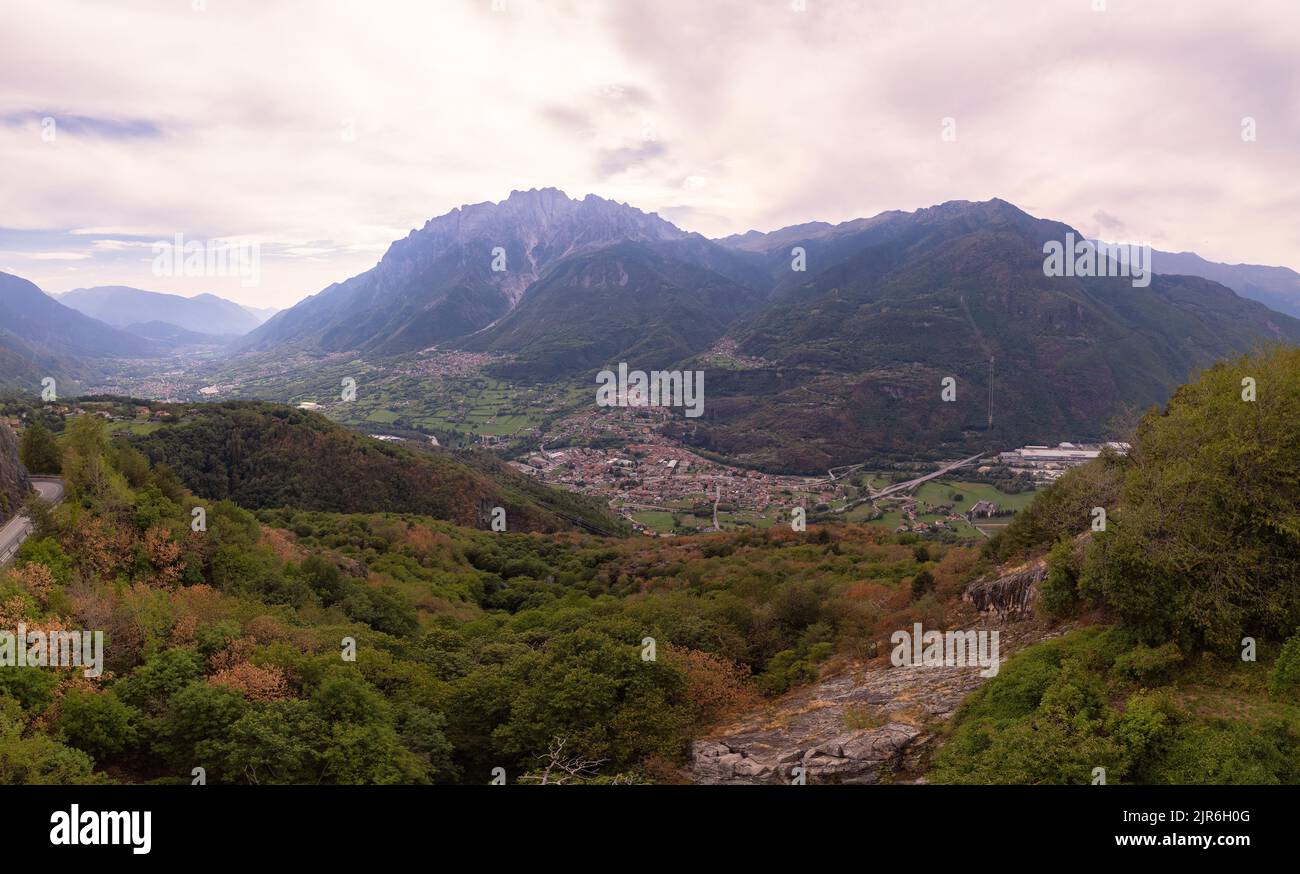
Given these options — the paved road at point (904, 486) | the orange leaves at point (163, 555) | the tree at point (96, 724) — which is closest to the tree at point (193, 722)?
the tree at point (96, 724)

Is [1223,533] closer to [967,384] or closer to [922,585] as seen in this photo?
[922,585]

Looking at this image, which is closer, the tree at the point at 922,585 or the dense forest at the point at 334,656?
the dense forest at the point at 334,656

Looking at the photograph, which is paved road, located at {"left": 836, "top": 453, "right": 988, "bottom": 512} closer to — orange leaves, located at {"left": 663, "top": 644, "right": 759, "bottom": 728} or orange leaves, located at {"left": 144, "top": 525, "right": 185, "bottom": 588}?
orange leaves, located at {"left": 663, "top": 644, "right": 759, "bottom": 728}

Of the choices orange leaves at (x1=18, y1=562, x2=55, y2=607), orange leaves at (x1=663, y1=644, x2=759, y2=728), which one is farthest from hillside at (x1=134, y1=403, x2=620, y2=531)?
orange leaves at (x1=663, y1=644, x2=759, y2=728)

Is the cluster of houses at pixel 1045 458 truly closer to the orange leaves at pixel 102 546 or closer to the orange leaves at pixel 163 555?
the orange leaves at pixel 163 555

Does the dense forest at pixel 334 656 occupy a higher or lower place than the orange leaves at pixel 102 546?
lower
